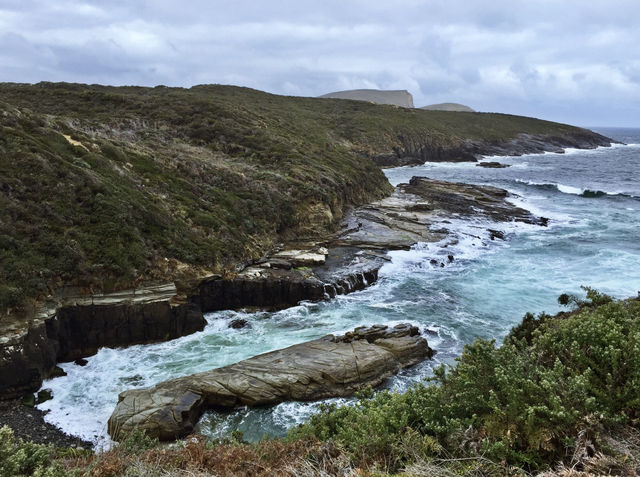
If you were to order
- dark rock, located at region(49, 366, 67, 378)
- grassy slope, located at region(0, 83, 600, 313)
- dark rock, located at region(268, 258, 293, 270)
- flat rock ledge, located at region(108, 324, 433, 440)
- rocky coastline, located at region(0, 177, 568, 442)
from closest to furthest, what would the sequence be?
flat rock ledge, located at region(108, 324, 433, 440) < rocky coastline, located at region(0, 177, 568, 442) < dark rock, located at region(49, 366, 67, 378) < grassy slope, located at region(0, 83, 600, 313) < dark rock, located at region(268, 258, 293, 270)

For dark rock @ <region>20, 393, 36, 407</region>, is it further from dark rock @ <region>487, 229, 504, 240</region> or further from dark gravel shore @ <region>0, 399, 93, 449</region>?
dark rock @ <region>487, 229, 504, 240</region>

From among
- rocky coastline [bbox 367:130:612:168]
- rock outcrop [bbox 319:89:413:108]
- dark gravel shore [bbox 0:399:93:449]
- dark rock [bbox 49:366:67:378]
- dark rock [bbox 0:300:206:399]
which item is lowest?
dark gravel shore [bbox 0:399:93:449]

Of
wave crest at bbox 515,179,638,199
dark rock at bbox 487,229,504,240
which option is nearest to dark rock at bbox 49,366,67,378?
dark rock at bbox 487,229,504,240

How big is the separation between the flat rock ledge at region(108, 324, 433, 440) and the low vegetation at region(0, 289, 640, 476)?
4.69m

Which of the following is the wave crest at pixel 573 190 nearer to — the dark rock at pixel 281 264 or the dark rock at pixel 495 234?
the dark rock at pixel 495 234

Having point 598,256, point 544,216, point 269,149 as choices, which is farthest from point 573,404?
point 544,216

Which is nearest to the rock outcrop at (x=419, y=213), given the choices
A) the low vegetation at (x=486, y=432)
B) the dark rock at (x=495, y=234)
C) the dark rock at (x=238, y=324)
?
the dark rock at (x=495, y=234)

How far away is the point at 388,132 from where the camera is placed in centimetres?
8562

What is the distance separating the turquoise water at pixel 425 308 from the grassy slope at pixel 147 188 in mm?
3563

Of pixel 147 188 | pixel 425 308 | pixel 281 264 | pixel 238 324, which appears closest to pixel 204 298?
pixel 238 324

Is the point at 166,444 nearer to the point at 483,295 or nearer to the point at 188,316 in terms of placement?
Answer: the point at 188,316

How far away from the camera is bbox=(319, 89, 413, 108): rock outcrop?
186 metres

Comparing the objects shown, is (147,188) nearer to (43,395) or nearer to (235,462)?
(43,395)

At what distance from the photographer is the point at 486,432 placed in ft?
20.1
